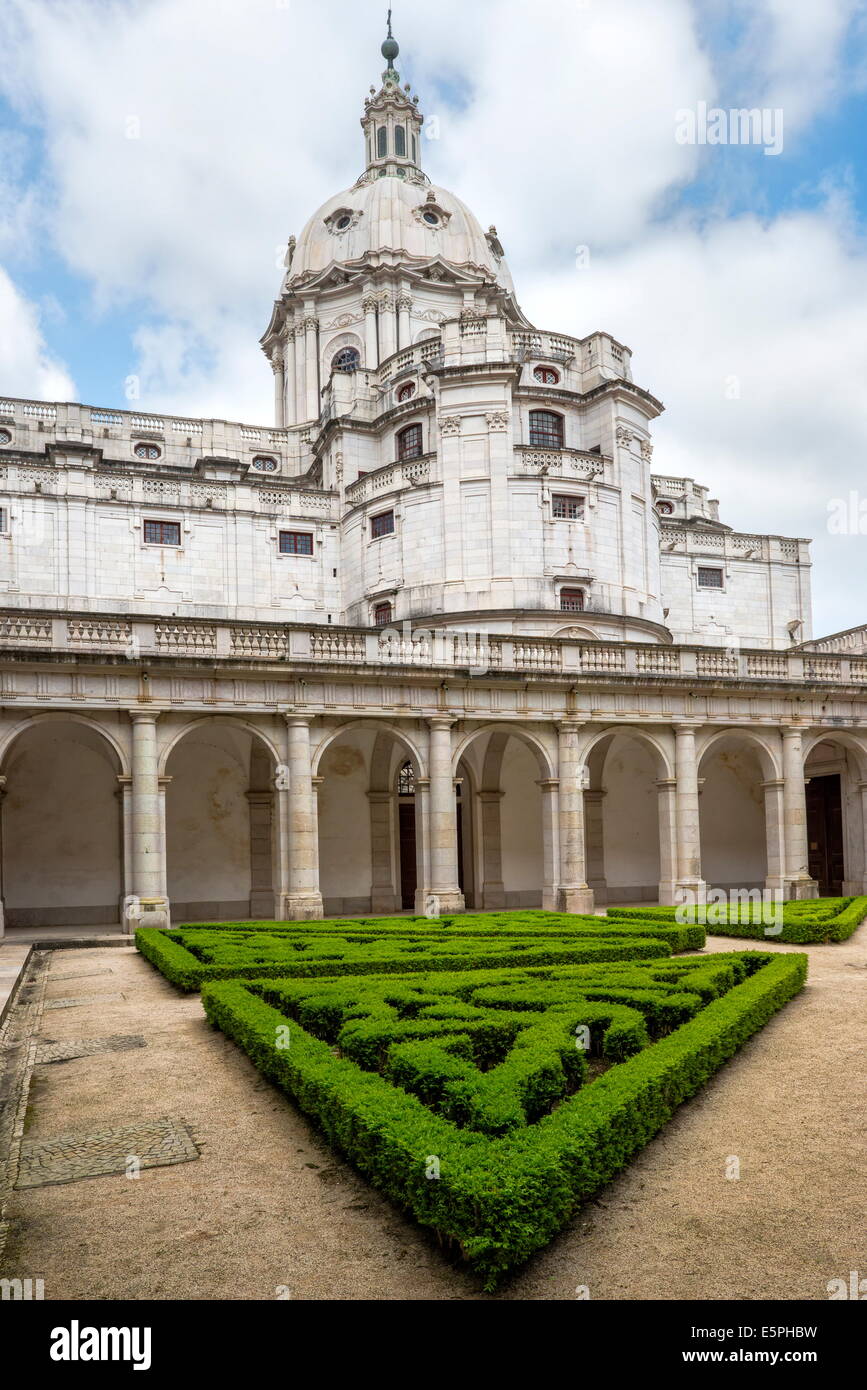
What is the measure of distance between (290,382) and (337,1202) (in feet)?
174

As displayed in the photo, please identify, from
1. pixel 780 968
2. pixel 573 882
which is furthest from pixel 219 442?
pixel 780 968

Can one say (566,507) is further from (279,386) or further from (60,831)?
(279,386)

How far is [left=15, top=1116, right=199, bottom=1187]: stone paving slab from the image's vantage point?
7.68 meters

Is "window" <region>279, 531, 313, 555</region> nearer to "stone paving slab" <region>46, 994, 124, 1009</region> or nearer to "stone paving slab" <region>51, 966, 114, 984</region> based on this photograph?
"stone paving slab" <region>51, 966, 114, 984</region>

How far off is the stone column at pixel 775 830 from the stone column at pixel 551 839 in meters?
7.40

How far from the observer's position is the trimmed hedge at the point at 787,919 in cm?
2100

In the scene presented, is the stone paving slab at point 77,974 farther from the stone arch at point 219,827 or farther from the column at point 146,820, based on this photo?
the stone arch at point 219,827

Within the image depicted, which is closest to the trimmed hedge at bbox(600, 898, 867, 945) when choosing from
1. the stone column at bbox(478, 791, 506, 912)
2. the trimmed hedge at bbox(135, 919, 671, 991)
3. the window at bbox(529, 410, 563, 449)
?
the trimmed hedge at bbox(135, 919, 671, 991)

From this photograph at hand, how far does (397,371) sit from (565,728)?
2273cm

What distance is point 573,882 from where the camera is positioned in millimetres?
28703

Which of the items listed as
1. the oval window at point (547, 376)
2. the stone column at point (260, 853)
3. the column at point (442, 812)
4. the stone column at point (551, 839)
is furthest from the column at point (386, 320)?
the stone column at point (551, 839)

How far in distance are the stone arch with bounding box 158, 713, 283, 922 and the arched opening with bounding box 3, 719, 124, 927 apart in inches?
70.1

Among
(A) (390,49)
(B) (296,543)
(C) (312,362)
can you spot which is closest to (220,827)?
(B) (296,543)
